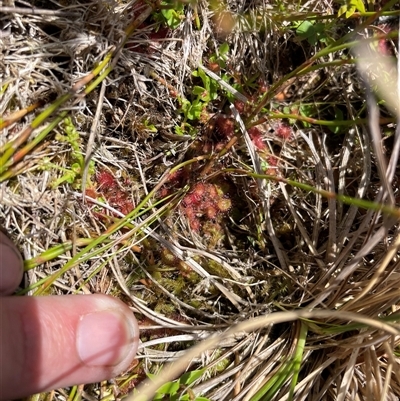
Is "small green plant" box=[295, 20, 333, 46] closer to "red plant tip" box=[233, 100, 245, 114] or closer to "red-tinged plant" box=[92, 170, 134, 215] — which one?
"red plant tip" box=[233, 100, 245, 114]

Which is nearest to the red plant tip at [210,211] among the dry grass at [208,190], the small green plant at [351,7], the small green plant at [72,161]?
the dry grass at [208,190]

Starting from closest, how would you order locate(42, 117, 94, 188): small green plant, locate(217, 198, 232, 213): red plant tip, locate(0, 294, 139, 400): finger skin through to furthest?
locate(0, 294, 139, 400): finger skin
locate(42, 117, 94, 188): small green plant
locate(217, 198, 232, 213): red plant tip

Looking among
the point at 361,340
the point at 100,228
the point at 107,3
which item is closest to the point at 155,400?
the point at 100,228

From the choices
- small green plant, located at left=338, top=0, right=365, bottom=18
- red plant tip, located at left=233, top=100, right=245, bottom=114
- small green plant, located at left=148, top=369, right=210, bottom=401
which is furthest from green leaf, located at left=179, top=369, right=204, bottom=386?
small green plant, located at left=338, top=0, right=365, bottom=18

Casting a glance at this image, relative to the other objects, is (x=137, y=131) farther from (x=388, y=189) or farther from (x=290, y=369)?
(x=290, y=369)

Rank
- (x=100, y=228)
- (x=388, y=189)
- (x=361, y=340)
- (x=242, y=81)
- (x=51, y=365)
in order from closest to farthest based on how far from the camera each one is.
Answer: (x=388, y=189) < (x=51, y=365) < (x=361, y=340) < (x=100, y=228) < (x=242, y=81)

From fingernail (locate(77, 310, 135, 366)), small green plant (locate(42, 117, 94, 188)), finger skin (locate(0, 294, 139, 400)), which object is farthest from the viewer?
small green plant (locate(42, 117, 94, 188))

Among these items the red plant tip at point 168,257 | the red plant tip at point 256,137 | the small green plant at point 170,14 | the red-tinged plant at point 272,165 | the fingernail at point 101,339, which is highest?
the small green plant at point 170,14

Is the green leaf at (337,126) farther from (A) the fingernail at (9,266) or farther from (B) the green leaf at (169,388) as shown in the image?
(A) the fingernail at (9,266)
